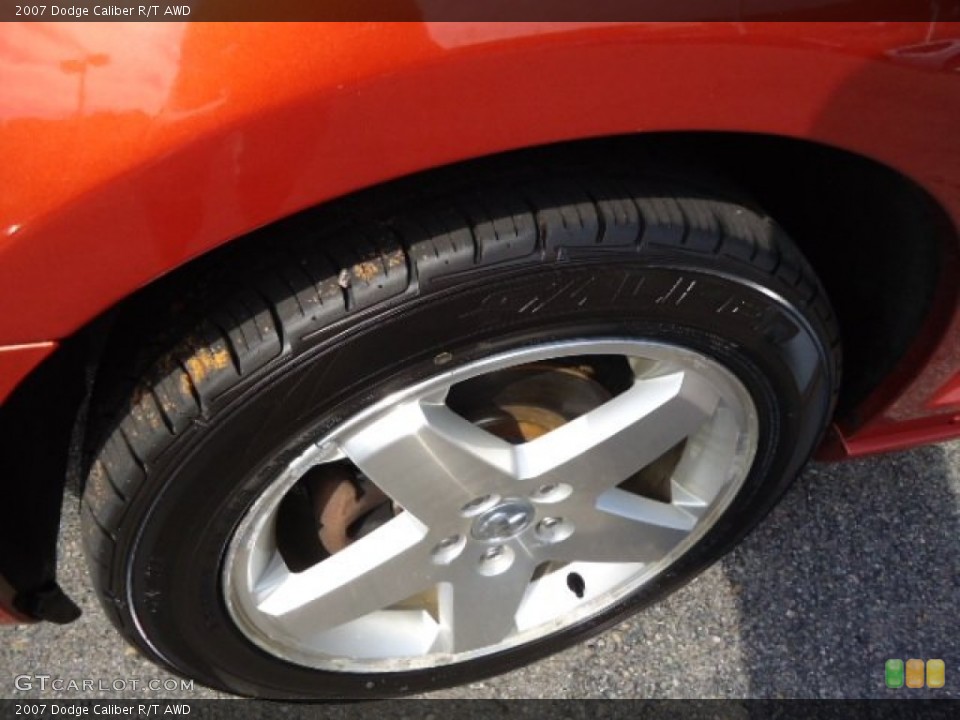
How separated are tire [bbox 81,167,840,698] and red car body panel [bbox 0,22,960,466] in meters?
0.15

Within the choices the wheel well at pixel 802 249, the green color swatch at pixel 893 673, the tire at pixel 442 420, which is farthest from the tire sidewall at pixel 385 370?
the green color swatch at pixel 893 673

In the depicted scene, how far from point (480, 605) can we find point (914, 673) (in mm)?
849

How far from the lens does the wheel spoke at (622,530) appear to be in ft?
4.70

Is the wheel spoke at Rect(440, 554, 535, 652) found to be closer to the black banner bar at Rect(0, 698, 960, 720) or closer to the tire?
the tire

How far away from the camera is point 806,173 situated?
4.34ft

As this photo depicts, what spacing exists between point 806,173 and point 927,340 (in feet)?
1.05

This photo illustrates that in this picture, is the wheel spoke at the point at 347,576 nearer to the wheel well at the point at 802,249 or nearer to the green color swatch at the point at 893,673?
the wheel well at the point at 802,249

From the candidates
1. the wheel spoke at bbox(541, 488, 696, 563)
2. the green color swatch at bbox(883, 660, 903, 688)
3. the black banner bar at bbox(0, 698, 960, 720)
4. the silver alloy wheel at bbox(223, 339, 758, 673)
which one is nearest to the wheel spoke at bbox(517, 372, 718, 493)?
the silver alloy wheel at bbox(223, 339, 758, 673)

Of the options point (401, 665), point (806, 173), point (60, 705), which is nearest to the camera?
point (806, 173)

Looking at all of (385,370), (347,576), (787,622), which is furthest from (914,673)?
(385,370)

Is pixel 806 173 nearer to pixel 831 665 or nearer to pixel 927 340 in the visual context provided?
pixel 927 340

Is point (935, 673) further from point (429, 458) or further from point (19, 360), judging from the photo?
point (19, 360)

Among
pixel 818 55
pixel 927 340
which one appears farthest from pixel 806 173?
→ pixel 818 55

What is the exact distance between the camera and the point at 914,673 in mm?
1700
